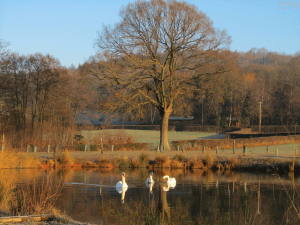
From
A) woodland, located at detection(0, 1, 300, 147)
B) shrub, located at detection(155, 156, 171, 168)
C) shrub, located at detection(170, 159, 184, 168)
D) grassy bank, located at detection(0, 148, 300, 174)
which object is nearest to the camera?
grassy bank, located at detection(0, 148, 300, 174)

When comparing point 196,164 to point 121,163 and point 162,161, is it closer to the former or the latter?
point 162,161

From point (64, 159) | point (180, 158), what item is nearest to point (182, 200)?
point (180, 158)

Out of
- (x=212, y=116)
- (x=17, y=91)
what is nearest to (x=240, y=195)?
(x=17, y=91)

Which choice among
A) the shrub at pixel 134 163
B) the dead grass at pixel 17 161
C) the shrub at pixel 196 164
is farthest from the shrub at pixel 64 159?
the shrub at pixel 196 164

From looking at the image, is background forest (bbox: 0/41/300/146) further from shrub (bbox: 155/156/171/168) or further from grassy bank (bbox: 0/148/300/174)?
shrub (bbox: 155/156/171/168)

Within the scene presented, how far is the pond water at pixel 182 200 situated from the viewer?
40.5ft

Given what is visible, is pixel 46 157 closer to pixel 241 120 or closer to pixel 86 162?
pixel 86 162

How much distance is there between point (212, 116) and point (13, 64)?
61134 mm

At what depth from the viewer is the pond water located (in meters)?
12.3

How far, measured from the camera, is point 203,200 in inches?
614

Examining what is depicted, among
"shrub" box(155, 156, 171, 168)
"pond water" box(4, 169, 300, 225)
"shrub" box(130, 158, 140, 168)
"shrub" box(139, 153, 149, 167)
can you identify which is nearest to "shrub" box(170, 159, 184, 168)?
"shrub" box(155, 156, 171, 168)

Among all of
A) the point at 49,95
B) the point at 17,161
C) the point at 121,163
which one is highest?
the point at 49,95

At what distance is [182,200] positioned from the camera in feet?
50.9

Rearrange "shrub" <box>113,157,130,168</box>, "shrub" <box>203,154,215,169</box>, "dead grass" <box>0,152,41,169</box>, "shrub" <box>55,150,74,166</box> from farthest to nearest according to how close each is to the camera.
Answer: "shrub" <box>113,157,130,168</box> < "shrub" <box>55,150,74,166</box> < "shrub" <box>203,154,215,169</box> < "dead grass" <box>0,152,41,169</box>
